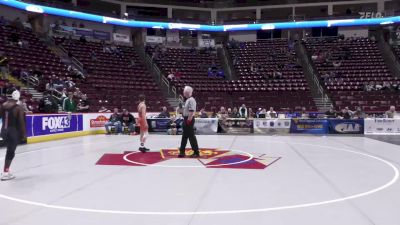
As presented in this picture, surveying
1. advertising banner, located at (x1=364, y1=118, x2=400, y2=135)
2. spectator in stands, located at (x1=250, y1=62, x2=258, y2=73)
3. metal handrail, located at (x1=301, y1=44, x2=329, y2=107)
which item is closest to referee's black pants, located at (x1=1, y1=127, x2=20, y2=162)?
advertising banner, located at (x1=364, y1=118, x2=400, y2=135)

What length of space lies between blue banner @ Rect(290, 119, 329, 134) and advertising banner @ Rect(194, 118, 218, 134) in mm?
4032

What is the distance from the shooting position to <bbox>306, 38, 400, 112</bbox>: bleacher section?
2752 cm

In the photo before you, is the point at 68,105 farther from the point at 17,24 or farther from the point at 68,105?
the point at 17,24

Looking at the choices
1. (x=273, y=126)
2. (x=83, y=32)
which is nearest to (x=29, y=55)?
(x=83, y=32)

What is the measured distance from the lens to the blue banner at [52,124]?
14555mm

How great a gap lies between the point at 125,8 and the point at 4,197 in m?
36.8

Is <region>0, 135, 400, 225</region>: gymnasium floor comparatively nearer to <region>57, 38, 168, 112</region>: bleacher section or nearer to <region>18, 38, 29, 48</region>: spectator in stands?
<region>57, 38, 168, 112</region>: bleacher section

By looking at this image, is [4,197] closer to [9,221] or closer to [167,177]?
[9,221]

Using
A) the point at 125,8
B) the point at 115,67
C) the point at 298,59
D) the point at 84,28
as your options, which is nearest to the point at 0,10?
the point at 84,28

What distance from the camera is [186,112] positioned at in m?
10.1

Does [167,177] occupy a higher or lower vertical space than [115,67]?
lower

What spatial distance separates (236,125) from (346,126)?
18.5 ft

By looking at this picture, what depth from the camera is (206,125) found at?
20500 mm

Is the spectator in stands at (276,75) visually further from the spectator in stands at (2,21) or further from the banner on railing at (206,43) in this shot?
the spectator in stands at (2,21)
